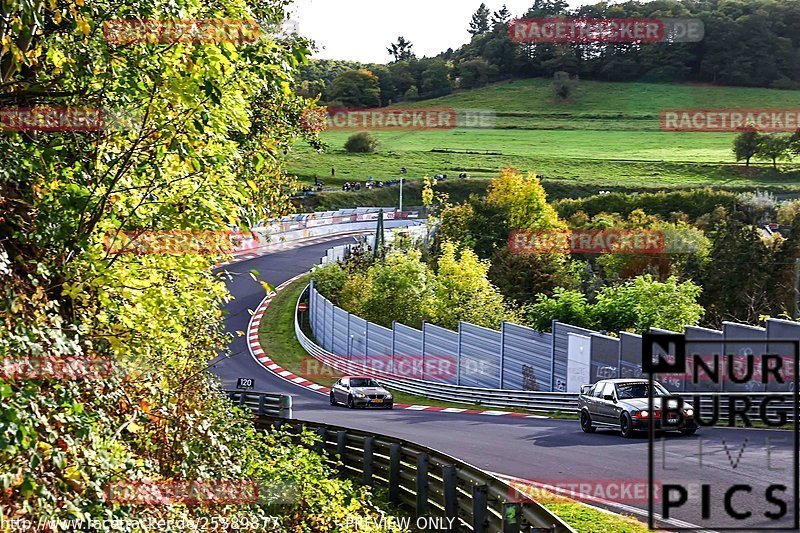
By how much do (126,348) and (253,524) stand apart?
12.3 feet

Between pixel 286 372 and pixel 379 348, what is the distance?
512cm

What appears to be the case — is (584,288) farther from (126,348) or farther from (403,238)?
(126,348)

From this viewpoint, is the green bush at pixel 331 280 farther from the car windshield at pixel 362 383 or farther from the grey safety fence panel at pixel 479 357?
the car windshield at pixel 362 383

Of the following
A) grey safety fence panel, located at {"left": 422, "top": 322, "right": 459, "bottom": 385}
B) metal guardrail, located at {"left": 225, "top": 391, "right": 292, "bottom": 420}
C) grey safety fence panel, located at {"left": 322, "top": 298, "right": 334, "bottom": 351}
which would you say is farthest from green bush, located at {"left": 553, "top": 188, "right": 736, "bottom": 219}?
metal guardrail, located at {"left": 225, "top": 391, "right": 292, "bottom": 420}

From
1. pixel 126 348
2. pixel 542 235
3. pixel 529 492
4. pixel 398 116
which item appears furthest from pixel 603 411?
pixel 398 116

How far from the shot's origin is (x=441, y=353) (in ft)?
137

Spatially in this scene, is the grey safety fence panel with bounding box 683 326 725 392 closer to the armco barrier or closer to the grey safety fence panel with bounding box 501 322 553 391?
the armco barrier

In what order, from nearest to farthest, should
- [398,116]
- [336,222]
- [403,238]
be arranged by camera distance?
1. [403,238]
2. [336,222]
3. [398,116]

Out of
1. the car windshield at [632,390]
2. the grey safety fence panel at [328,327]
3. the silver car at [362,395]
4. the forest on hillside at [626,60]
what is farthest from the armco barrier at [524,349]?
the forest on hillside at [626,60]

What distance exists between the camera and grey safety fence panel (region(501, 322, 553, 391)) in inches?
1387

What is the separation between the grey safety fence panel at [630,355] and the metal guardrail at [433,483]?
11924mm

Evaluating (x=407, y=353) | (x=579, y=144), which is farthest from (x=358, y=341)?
(x=579, y=144)

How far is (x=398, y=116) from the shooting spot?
15025 cm

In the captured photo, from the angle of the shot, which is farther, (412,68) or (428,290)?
(412,68)
